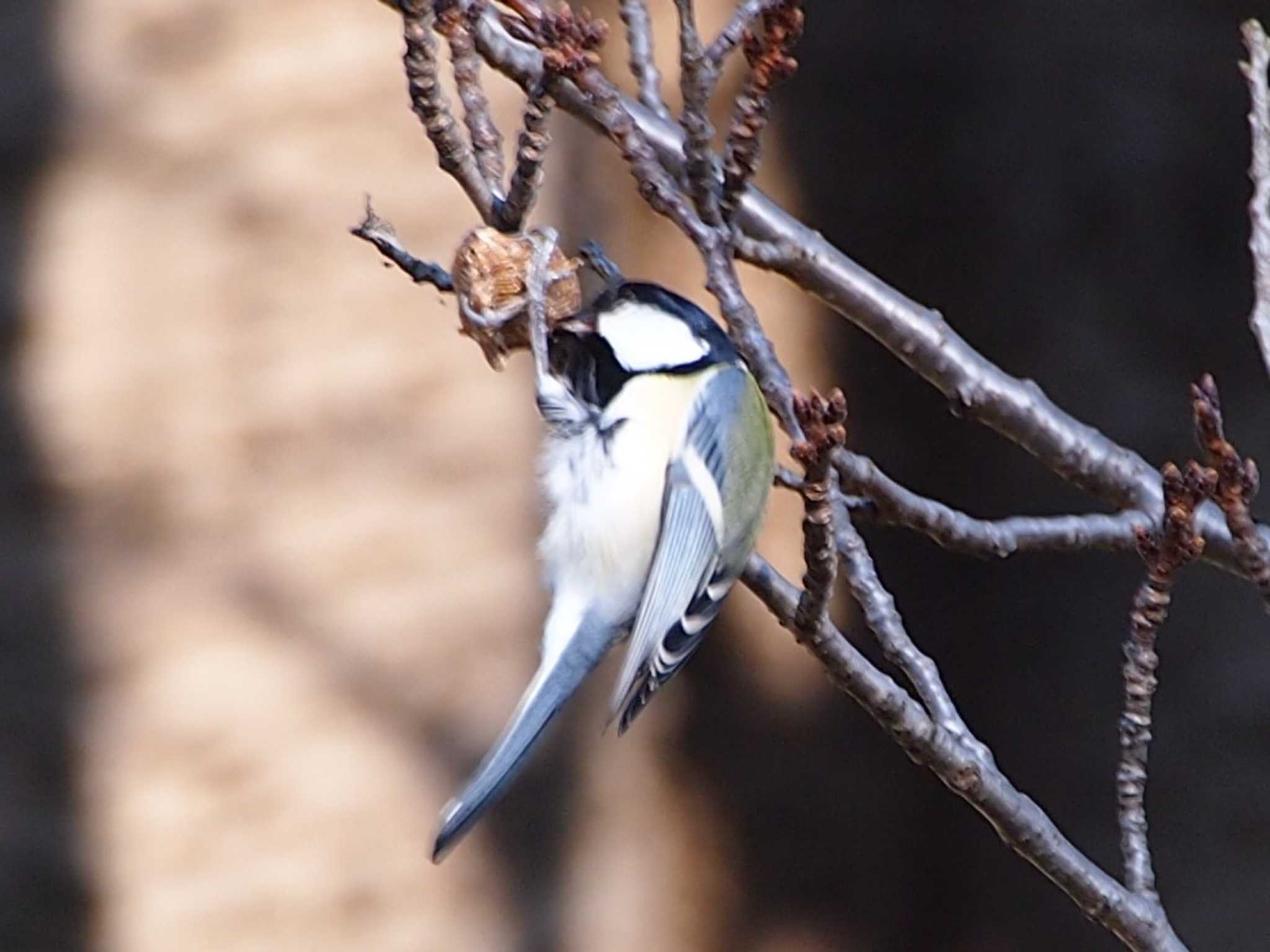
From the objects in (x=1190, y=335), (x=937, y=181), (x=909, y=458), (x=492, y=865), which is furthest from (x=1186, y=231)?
(x=492, y=865)

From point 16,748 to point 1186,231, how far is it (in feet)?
6.39

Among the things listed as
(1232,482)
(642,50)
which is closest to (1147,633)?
(1232,482)

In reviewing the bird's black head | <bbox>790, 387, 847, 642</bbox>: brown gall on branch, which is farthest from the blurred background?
<bbox>790, 387, 847, 642</bbox>: brown gall on branch

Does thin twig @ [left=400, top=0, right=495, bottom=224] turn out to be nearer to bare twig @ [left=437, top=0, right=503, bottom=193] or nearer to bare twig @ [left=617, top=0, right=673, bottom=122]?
bare twig @ [left=437, top=0, right=503, bottom=193]

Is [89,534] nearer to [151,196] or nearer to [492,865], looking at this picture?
[151,196]

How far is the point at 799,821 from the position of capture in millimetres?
2740

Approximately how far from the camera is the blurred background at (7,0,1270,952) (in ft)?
8.25

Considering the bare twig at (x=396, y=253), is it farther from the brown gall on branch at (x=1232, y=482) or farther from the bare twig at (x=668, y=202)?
the brown gall on branch at (x=1232, y=482)

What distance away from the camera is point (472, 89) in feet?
4.74

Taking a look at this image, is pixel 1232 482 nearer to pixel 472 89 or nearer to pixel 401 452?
pixel 472 89

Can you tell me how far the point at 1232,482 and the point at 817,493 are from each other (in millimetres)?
352

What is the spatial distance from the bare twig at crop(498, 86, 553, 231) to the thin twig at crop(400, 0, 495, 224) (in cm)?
5

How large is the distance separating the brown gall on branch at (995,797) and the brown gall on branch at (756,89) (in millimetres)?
376

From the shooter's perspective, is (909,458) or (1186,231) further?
(909,458)
